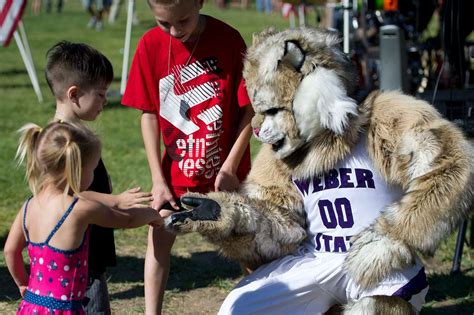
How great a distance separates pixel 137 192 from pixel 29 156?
369 millimetres

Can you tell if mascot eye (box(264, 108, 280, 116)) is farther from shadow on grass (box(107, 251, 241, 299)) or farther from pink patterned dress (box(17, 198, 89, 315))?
shadow on grass (box(107, 251, 241, 299))

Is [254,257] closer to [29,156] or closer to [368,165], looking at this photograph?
[368,165]

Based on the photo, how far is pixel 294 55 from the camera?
10.3 feet

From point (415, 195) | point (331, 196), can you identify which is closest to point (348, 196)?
point (331, 196)

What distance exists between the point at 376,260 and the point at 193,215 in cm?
66

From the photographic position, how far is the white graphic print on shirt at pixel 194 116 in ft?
11.9

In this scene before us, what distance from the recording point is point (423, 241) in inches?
118

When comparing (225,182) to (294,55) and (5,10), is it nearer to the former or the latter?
(294,55)

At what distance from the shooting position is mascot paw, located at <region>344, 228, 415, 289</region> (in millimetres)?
3012

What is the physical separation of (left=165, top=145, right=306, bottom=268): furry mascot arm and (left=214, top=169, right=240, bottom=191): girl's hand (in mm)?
66

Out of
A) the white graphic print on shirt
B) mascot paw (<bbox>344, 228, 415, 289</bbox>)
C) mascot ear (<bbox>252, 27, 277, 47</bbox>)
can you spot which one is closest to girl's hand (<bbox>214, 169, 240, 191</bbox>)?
the white graphic print on shirt

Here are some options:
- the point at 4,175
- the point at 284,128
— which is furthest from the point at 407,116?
the point at 4,175

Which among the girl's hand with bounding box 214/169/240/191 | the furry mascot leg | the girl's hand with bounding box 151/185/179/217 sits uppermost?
the girl's hand with bounding box 214/169/240/191

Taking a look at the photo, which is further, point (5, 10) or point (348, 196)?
point (5, 10)
